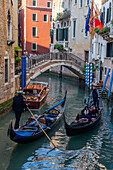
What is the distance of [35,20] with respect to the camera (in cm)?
2888

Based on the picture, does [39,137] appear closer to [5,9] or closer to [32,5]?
[5,9]

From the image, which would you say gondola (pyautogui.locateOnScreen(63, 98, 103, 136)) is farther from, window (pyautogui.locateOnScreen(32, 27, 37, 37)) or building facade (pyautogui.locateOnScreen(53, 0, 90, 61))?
window (pyautogui.locateOnScreen(32, 27, 37, 37))

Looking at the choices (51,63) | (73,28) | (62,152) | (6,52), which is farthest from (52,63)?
(62,152)

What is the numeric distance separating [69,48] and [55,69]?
5241 millimetres

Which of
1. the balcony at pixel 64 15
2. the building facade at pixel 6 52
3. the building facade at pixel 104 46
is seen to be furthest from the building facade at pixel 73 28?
the building facade at pixel 6 52

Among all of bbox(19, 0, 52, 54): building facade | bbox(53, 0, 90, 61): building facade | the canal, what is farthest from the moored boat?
bbox(19, 0, 52, 54): building facade

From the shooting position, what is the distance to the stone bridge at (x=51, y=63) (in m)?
17.2

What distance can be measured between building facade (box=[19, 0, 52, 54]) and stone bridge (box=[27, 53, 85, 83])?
32.1 feet

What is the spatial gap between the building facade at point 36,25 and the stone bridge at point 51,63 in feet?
32.1

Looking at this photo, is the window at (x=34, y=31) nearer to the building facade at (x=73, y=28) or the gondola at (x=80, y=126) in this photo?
the building facade at (x=73, y=28)

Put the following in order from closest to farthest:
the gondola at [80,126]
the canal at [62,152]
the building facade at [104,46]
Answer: the canal at [62,152] → the gondola at [80,126] → the building facade at [104,46]

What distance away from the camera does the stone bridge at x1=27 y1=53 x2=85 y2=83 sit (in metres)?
17.2

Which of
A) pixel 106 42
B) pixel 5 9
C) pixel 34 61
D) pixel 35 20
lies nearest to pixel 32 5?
pixel 35 20

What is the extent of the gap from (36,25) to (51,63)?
11.6 m
